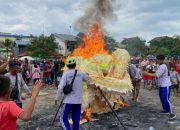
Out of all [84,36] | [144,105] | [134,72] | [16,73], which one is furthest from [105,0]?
[16,73]

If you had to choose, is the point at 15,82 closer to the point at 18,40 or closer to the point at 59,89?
the point at 59,89

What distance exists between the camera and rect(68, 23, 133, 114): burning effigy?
977cm

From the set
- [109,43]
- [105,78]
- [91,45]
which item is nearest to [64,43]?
[109,43]

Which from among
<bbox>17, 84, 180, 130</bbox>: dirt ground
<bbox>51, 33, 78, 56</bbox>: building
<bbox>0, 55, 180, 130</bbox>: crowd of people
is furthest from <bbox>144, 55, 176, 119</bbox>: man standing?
<bbox>51, 33, 78, 56</bbox>: building

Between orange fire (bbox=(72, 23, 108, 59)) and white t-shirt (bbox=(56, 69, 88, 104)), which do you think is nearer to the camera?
white t-shirt (bbox=(56, 69, 88, 104))

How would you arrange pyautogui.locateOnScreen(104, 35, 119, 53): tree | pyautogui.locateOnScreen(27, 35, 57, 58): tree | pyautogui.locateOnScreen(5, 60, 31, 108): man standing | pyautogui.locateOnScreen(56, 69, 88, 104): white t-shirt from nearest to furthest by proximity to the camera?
pyautogui.locateOnScreen(5, 60, 31, 108): man standing → pyautogui.locateOnScreen(56, 69, 88, 104): white t-shirt → pyautogui.locateOnScreen(104, 35, 119, 53): tree → pyautogui.locateOnScreen(27, 35, 57, 58): tree

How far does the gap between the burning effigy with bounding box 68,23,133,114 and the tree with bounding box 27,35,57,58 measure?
40.3 meters

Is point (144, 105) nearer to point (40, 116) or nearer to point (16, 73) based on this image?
point (40, 116)

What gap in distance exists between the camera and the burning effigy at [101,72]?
32.1 ft

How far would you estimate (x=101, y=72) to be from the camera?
403 inches

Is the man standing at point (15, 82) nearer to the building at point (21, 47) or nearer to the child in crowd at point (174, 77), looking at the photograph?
the child in crowd at point (174, 77)

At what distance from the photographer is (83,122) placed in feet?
31.4

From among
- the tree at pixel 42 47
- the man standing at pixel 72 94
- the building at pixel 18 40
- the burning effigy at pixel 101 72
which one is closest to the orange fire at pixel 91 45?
the burning effigy at pixel 101 72

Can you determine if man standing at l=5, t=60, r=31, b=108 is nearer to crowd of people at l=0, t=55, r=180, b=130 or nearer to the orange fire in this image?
crowd of people at l=0, t=55, r=180, b=130
